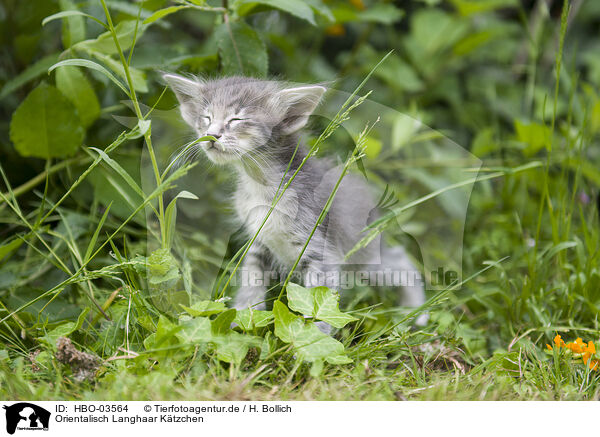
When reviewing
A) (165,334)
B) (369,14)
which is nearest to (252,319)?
(165,334)

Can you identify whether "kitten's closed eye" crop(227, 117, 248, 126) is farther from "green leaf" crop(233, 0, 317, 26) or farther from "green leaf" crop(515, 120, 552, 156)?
"green leaf" crop(515, 120, 552, 156)

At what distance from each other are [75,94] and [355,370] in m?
1.27

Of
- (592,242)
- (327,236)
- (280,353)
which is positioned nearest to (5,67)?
(327,236)

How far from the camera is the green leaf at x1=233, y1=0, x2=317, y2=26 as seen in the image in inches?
62.4

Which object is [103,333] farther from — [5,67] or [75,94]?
[5,67]

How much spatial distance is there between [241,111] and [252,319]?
552 mm

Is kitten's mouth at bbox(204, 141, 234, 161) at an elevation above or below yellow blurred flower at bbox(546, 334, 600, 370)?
above

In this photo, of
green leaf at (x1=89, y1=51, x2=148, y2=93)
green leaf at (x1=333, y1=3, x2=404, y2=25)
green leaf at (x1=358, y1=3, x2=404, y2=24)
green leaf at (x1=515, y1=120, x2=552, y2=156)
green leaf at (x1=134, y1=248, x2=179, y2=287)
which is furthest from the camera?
green leaf at (x1=358, y1=3, x2=404, y2=24)

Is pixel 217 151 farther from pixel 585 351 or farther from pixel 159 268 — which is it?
pixel 585 351

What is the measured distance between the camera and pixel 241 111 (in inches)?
56.6

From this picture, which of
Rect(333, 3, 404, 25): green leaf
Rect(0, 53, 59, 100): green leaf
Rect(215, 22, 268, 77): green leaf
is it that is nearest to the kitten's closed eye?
Rect(215, 22, 268, 77): green leaf
